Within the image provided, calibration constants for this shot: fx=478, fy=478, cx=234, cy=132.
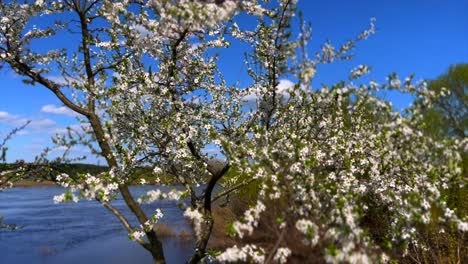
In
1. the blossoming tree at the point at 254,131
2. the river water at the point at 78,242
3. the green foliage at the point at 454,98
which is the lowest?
the blossoming tree at the point at 254,131

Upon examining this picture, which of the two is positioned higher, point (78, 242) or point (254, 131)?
point (78, 242)

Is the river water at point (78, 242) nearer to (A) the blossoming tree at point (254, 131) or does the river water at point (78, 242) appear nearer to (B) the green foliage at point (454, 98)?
(A) the blossoming tree at point (254, 131)

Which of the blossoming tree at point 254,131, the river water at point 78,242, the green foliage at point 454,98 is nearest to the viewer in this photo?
the blossoming tree at point 254,131

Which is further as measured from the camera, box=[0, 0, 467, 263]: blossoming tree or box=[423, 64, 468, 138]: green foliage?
box=[423, 64, 468, 138]: green foliage

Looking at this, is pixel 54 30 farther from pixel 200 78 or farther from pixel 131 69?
pixel 200 78

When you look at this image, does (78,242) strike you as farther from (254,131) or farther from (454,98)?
(454,98)

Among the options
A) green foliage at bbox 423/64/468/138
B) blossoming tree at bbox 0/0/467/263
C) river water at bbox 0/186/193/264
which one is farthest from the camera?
green foliage at bbox 423/64/468/138

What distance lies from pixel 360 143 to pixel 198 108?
288 cm

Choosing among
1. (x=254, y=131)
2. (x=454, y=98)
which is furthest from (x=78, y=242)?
(x=454, y=98)

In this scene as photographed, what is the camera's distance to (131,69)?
7.82 m

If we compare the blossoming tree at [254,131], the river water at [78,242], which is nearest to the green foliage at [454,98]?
the river water at [78,242]

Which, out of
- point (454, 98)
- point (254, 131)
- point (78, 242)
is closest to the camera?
point (254, 131)

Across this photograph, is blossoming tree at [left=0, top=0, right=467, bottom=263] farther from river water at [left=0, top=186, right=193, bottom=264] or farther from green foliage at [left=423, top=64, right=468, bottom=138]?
green foliage at [left=423, top=64, right=468, bottom=138]

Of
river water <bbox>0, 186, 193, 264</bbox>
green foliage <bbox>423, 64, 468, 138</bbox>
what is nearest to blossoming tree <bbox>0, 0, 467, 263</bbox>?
river water <bbox>0, 186, 193, 264</bbox>
